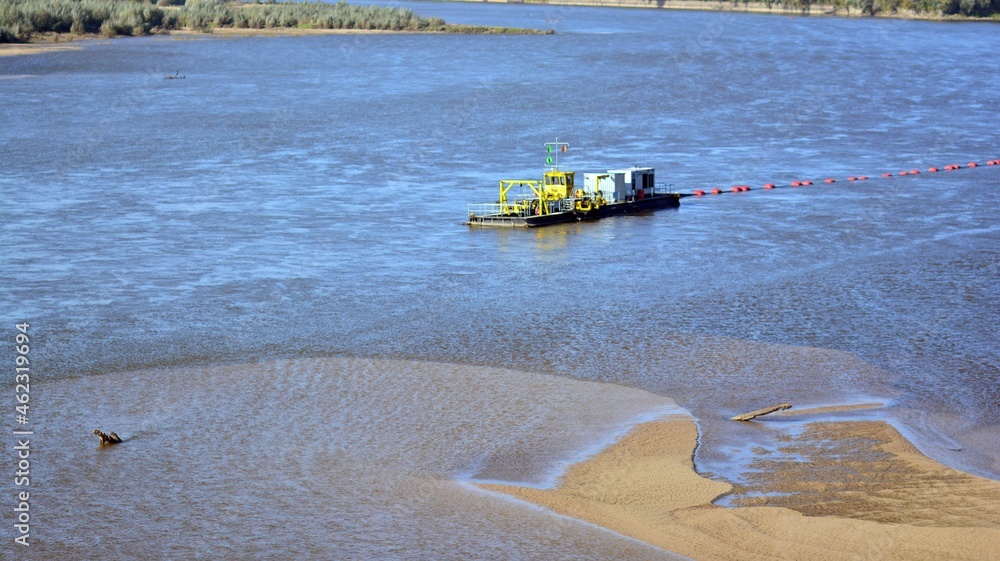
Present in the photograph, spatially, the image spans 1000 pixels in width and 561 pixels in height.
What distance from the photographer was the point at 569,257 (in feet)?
117

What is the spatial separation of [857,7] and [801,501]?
159m

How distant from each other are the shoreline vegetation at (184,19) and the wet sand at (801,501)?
88.5 metres

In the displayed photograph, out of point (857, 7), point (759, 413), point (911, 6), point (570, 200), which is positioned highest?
point (911, 6)

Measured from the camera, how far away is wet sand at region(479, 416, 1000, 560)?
52.3 ft

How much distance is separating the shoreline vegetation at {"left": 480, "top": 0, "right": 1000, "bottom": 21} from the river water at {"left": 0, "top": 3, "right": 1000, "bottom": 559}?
88096 millimetres

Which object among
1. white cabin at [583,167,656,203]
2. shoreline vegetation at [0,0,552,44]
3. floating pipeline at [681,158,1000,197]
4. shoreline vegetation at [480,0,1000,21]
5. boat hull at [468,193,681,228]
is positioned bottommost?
floating pipeline at [681,158,1000,197]

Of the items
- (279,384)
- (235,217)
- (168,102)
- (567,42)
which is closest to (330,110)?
(168,102)

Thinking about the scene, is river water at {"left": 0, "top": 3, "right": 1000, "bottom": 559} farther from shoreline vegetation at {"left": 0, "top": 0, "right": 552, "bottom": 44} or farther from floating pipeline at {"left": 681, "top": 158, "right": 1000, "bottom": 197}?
shoreline vegetation at {"left": 0, "top": 0, "right": 552, "bottom": 44}

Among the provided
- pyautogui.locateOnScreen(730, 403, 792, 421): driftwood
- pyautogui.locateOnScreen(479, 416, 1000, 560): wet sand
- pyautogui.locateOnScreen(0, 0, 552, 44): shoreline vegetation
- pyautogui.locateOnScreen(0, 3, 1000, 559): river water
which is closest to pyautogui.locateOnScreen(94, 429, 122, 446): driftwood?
pyautogui.locateOnScreen(0, 3, 1000, 559): river water

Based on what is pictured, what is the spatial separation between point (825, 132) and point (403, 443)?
47.5m

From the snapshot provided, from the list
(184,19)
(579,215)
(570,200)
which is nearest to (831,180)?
(579,215)

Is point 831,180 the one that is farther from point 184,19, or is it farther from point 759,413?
point 184,19

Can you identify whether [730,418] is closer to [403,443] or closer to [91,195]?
[403,443]

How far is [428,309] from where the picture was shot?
95.8 ft
